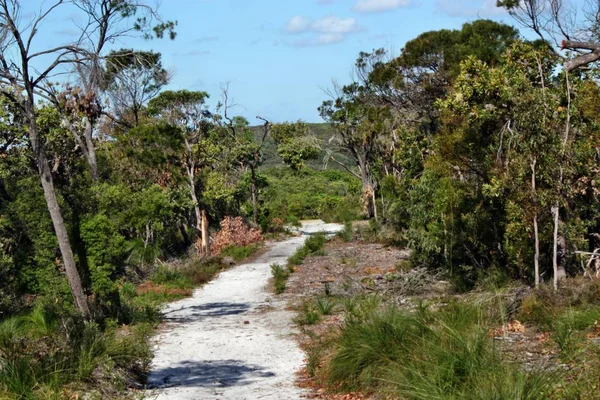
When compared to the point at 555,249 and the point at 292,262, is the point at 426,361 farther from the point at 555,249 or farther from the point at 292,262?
the point at 292,262

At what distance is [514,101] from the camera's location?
1366 cm

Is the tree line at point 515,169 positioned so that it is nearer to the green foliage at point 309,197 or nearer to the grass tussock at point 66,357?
the grass tussock at point 66,357

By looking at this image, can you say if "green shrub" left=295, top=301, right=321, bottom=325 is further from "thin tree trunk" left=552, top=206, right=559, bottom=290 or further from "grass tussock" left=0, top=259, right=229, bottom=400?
"thin tree trunk" left=552, top=206, right=559, bottom=290

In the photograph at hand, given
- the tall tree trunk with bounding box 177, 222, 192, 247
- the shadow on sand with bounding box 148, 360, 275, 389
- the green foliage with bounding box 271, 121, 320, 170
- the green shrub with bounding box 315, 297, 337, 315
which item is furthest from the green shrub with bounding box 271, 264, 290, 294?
the green foliage with bounding box 271, 121, 320, 170

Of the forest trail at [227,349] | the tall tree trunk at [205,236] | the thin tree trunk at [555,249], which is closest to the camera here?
the forest trail at [227,349]

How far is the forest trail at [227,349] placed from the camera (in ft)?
30.8

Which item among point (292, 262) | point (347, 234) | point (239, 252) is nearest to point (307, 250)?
point (239, 252)

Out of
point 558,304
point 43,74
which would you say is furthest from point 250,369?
point 43,74

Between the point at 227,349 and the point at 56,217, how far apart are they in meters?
3.38

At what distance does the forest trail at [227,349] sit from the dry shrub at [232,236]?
10.7 metres

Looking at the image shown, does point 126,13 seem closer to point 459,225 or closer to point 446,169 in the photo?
point 446,169

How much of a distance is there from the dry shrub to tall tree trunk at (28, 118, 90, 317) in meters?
18.3

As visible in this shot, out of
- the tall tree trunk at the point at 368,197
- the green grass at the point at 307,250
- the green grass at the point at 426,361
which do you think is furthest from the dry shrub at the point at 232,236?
the green grass at the point at 426,361

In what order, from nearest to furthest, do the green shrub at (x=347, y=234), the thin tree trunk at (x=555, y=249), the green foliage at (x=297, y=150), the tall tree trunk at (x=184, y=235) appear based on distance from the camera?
1. the thin tree trunk at (x=555, y=249)
2. the green shrub at (x=347, y=234)
3. the tall tree trunk at (x=184, y=235)
4. the green foliage at (x=297, y=150)
